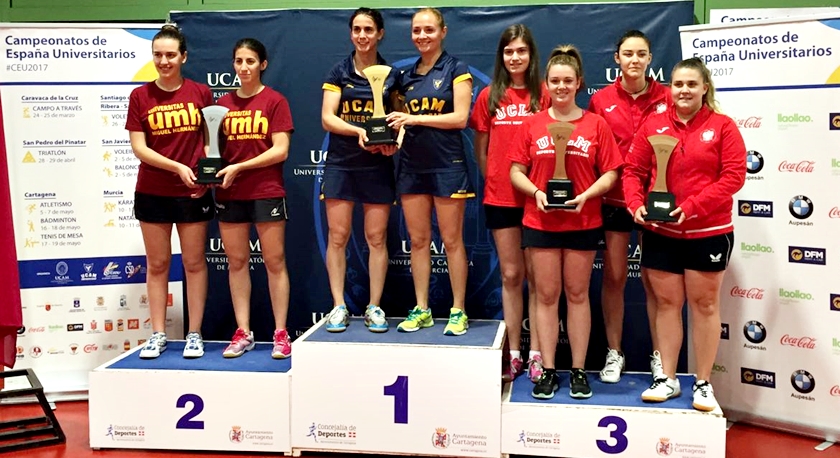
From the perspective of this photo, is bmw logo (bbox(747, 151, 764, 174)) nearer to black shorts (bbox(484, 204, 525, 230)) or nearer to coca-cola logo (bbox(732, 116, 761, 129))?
coca-cola logo (bbox(732, 116, 761, 129))

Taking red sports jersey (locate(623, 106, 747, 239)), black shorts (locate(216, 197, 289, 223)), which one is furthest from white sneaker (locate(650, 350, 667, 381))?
black shorts (locate(216, 197, 289, 223))

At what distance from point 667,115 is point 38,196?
3.34m

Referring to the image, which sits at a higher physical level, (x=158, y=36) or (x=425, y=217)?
(x=158, y=36)

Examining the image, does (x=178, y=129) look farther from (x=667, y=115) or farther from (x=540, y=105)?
(x=667, y=115)

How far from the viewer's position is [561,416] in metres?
3.18

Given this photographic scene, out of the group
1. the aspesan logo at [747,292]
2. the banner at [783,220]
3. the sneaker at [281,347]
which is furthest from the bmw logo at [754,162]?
the sneaker at [281,347]

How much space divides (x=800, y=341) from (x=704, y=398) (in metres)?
0.78

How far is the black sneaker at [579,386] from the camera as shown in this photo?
3.26 meters

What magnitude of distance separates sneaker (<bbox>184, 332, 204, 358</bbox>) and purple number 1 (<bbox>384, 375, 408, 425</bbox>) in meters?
1.01

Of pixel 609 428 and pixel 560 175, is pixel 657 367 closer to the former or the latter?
pixel 609 428

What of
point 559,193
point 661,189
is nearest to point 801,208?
point 661,189

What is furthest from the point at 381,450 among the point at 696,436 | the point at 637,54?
the point at 637,54

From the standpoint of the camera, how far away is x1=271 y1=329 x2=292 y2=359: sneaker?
142 inches

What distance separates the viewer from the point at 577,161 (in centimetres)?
318
